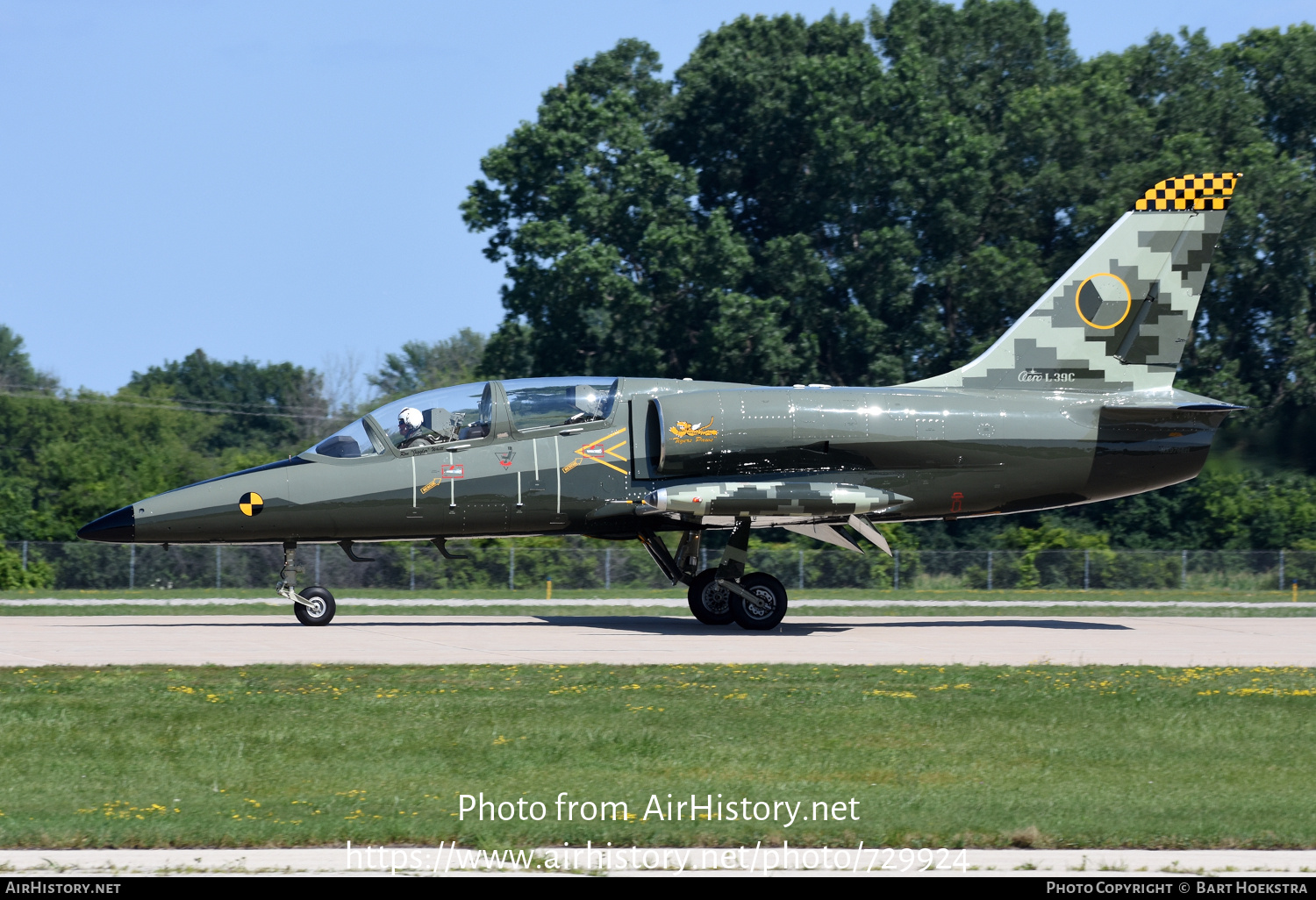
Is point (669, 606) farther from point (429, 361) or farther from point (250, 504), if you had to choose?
point (429, 361)

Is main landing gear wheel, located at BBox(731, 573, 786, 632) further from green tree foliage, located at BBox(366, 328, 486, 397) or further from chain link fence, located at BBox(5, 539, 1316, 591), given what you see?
green tree foliage, located at BBox(366, 328, 486, 397)

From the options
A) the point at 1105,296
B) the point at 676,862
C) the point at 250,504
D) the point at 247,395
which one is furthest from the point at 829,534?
the point at 247,395

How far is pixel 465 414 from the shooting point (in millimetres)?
20391

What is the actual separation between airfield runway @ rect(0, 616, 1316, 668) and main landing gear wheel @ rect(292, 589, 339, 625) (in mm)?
205

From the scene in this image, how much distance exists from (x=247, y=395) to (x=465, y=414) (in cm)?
9554

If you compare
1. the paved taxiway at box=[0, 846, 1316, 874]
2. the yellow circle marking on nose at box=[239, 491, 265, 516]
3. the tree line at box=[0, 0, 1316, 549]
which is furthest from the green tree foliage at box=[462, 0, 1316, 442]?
the paved taxiway at box=[0, 846, 1316, 874]

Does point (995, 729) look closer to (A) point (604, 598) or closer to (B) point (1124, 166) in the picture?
(A) point (604, 598)

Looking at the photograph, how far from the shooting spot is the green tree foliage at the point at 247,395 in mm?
99688

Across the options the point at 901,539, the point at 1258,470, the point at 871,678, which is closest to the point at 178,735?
the point at 871,678

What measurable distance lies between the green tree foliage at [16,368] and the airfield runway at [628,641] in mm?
103344

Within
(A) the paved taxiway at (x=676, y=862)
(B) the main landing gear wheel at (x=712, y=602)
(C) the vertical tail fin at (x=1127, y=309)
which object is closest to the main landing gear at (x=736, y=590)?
(B) the main landing gear wheel at (x=712, y=602)

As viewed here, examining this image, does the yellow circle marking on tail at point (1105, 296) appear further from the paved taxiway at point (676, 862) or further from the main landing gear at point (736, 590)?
the paved taxiway at point (676, 862)

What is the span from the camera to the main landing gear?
20.9 metres
